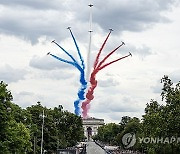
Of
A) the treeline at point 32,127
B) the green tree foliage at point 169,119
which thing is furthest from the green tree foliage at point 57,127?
the green tree foliage at point 169,119

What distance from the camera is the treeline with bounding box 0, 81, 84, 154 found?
54344mm

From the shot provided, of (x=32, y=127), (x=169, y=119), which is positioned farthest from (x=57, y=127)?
(x=169, y=119)

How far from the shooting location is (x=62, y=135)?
139625 millimetres

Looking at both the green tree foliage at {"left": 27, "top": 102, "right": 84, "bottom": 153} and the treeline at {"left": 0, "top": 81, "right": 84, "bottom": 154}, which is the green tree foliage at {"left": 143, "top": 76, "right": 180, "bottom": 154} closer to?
the treeline at {"left": 0, "top": 81, "right": 84, "bottom": 154}

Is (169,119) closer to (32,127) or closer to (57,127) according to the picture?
(32,127)

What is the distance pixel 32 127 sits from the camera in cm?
9331

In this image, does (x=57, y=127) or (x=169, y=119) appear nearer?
(x=169, y=119)

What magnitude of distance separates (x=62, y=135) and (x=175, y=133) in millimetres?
95958

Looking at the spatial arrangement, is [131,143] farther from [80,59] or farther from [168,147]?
[168,147]

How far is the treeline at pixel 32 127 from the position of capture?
2140 inches

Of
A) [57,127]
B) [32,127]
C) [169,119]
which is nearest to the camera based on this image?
[169,119]

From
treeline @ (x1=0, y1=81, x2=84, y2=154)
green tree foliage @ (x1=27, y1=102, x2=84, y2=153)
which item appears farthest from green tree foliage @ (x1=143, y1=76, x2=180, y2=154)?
green tree foliage @ (x1=27, y1=102, x2=84, y2=153)

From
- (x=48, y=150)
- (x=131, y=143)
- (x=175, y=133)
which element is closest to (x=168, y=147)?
(x=175, y=133)

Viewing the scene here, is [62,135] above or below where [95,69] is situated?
below
